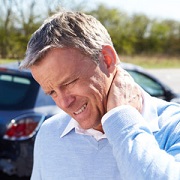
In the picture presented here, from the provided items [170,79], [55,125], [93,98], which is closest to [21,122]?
[55,125]

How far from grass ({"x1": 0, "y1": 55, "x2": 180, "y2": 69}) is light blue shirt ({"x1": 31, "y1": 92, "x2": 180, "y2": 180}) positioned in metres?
28.5

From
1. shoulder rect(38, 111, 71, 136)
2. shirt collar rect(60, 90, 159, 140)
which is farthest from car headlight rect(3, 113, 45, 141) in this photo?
shirt collar rect(60, 90, 159, 140)

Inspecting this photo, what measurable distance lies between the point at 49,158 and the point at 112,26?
93.5ft

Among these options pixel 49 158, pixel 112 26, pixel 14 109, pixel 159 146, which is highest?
pixel 159 146

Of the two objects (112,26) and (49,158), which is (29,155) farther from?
(112,26)

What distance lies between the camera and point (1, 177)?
4.24 m

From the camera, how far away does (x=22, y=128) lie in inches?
162

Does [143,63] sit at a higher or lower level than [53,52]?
lower

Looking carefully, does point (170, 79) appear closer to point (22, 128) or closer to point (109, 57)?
point (22, 128)

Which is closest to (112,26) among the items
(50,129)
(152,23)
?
(152,23)

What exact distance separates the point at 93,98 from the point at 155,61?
34355mm

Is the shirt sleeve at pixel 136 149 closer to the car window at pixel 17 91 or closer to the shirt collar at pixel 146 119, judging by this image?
the shirt collar at pixel 146 119

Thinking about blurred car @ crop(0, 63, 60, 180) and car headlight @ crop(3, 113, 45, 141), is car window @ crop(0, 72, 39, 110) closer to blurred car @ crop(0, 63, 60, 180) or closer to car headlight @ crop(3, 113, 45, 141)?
blurred car @ crop(0, 63, 60, 180)

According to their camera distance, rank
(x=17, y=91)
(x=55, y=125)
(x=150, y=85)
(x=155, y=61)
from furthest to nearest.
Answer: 1. (x=155, y=61)
2. (x=150, y=85)
3. (x=17, y=91)
4. (x=55, y=125)
